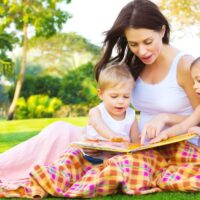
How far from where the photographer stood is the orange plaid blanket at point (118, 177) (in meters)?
2.73

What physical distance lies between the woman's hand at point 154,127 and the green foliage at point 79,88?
1562 centimetres

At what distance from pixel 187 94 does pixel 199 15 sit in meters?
12.5

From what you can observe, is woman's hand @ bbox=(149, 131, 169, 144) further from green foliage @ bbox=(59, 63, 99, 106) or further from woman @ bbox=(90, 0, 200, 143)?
green foliage @ bbox=(59, 63, 99, 106)

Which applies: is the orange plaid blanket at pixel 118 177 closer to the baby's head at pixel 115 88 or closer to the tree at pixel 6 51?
the baby's head at pixel 115 88

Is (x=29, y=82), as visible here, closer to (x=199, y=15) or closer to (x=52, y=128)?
(x=199, y=15)

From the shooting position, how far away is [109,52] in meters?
3.56

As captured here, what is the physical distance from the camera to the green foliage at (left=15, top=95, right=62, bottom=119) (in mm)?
17641

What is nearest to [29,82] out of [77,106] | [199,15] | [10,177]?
[77,106]

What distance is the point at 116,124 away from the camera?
3262 millimetres

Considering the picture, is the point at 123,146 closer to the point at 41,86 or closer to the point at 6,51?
the point at 41,86

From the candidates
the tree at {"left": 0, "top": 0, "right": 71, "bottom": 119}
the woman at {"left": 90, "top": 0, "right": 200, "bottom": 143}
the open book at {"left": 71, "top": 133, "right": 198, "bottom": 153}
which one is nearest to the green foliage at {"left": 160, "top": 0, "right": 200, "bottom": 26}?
the tree at {"left": 0, "top": 0, "right": 71, "bottom": 119}

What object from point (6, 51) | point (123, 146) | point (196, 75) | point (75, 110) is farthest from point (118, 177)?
point (6, 51)

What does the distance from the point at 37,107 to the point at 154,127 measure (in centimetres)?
1499

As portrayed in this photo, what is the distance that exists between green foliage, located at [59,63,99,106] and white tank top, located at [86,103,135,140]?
15477mm
